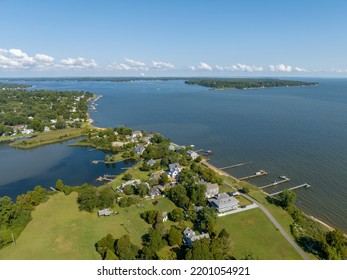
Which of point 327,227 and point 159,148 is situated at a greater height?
point 159,148


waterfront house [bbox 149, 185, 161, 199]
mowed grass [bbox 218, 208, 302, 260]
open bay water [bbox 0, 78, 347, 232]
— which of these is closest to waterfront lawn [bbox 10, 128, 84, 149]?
open bay water [bbox 0, 78, 347, 232]

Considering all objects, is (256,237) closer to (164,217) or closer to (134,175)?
(164,217)

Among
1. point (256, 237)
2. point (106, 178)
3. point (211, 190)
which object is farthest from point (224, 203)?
point (106, 178)

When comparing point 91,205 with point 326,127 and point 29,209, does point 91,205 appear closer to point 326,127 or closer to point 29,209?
point 29,209

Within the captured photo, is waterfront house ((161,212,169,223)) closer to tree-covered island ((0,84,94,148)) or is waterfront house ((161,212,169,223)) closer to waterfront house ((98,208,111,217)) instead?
waterfront house ((98,208,111,217))

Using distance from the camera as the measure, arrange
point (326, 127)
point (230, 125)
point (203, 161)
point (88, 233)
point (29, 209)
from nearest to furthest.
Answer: point (88, 233) < point (29, 209) < point (203, 161) < point (326, 127) < point (230, 125)

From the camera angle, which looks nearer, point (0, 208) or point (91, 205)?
point (0, 208)

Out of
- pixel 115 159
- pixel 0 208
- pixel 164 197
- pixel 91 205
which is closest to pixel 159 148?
pixel 115 159
